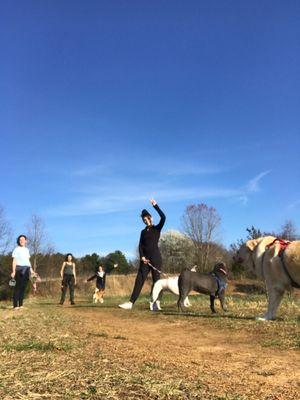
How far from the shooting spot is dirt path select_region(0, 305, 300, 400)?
2.95 m

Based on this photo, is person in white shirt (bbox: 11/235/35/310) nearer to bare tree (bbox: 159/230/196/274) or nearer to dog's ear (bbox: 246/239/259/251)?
dog's ear (bbox: 246/239/259/251)

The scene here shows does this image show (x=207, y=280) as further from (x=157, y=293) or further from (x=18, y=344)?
(x=18, y=344)

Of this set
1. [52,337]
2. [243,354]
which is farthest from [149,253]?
[243,354]

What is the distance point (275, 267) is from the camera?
7.30 m

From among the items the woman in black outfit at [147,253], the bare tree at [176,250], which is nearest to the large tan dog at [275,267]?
the woman in black outfit at [147,253]

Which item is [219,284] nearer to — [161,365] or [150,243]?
[150,243]

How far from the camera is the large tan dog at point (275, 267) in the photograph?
22.9ft

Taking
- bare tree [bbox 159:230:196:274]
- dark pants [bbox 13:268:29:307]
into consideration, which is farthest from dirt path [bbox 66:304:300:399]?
bare tree [bbox 159:230:196:274]

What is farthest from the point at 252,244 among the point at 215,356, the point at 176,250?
the point at 176,250

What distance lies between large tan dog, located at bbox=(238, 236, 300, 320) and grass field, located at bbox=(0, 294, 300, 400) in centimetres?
50

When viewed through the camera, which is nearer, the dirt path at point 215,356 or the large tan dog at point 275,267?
the dirt path at point 215,356

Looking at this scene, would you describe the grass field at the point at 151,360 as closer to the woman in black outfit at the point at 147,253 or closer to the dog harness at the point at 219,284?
the dog harness at the point at 219,284

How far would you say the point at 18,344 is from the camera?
15.2 ft

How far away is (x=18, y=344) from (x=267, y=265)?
442 centimetres
